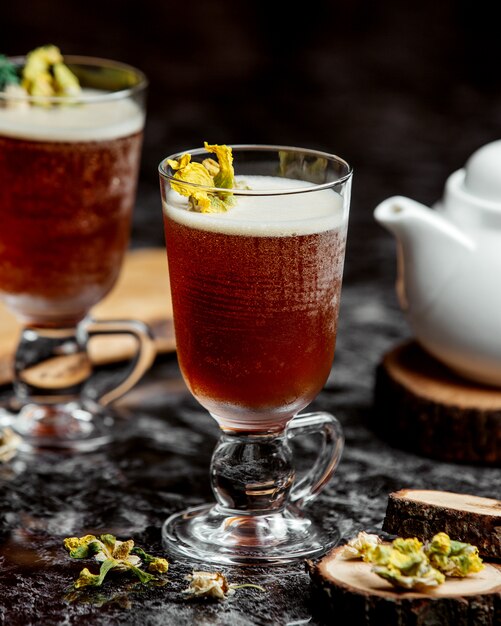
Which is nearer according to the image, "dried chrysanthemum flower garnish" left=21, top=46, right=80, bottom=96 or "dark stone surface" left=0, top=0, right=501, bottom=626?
"dark stone surface" left=0, top=0, right=501, bottom=626

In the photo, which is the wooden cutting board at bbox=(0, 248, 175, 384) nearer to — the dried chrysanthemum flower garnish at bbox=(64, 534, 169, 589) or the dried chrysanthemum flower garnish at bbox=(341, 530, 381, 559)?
the dried chrysanthemum flower garnish at bbox=(64, 534, 169, 589)

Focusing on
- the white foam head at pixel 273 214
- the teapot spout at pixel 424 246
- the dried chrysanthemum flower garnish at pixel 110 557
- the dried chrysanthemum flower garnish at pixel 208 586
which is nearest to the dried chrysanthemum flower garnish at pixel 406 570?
the dried chrysanthemum flower garnish at pixel 208 586

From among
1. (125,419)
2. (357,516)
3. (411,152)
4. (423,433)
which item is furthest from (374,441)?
(411,152)

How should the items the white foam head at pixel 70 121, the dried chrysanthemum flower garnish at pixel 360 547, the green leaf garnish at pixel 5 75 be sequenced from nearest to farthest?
the dried chrysanthemum flower garnish at pixel 360 547
the white foam head at pixel 70 121
the green leaf garnish at pixel 5 75

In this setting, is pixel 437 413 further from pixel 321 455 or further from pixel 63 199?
pixel 63 199

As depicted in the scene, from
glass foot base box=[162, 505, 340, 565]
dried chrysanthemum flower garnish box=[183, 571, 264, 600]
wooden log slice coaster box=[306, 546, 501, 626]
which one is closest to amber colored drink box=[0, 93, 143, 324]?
glass foot base box=[162, 505, 340, 565]

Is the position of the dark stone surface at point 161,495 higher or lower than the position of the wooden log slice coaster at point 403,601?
lower

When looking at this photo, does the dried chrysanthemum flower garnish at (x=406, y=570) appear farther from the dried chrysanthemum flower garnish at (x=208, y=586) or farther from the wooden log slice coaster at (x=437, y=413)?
the wooden log slice coaster at (x=437, y=413)
